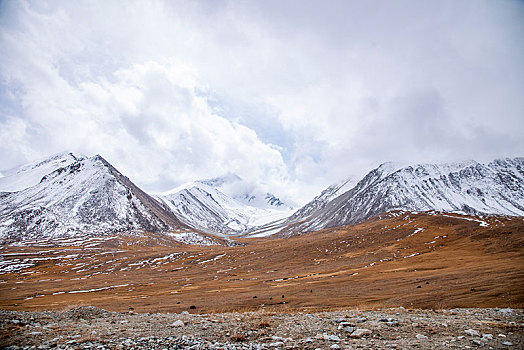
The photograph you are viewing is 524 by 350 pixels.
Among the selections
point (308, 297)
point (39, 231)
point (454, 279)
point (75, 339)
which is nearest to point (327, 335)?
point (75, 339)

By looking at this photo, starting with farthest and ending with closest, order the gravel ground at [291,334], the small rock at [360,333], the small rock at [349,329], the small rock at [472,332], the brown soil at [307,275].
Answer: the brown soil at [307,275] → the small rock at [349,329] → the small rock at [360,333] → the small rock at [472,332] → the gravel ground at [291,334]

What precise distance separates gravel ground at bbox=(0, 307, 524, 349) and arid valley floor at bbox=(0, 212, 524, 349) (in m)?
0.17

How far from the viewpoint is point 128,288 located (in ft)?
200

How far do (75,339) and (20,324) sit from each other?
23.2 ft

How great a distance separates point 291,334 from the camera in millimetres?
14039

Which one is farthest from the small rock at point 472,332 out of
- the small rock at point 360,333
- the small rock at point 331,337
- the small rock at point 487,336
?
the small rock at point 331,337

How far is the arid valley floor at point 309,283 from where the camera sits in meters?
18.0

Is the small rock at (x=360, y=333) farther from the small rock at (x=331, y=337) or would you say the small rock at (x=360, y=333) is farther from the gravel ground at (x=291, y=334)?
the small rock at (x=331, y=337)

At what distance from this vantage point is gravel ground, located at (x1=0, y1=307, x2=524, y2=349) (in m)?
11.9

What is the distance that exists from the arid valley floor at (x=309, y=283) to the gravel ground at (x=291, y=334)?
0.17 m

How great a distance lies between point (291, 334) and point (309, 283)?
110ft

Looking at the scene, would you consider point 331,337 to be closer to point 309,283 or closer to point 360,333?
point 360,333

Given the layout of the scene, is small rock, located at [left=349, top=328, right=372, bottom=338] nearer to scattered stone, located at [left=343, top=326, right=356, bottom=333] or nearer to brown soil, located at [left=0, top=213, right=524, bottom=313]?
scattered stone, located at [left=343, top=326, right=356, bottom=333]

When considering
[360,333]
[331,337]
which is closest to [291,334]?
[331,337]
